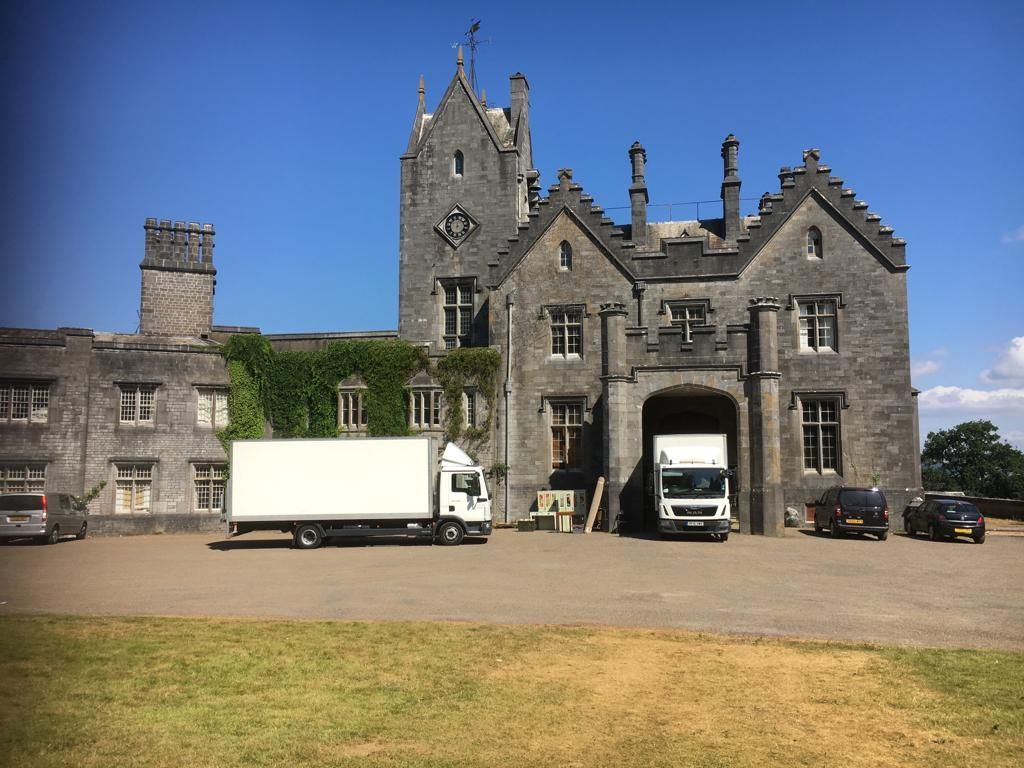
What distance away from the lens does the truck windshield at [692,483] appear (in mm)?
24922

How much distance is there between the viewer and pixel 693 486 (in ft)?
82.3

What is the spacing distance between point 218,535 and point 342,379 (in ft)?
25.5

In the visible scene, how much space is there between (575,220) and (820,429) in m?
12.8

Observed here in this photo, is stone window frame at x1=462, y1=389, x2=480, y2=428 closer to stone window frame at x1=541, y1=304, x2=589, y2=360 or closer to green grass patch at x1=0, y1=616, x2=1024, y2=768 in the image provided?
stone window frame at x1=541, y1=304, x2=589, y2=360

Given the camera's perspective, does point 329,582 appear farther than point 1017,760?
Yes

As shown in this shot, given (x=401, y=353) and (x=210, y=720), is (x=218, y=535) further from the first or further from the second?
(x=210, y=720)

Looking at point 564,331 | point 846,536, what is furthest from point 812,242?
point 846,536

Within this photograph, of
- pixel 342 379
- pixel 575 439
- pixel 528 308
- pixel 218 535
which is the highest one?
pixel 528 308

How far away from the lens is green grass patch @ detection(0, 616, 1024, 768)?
272 inches

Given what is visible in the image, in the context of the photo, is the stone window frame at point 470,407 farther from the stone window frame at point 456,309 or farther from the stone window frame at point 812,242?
the stone window frame at point 812,242

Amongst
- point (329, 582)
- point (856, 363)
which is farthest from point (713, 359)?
point (329, 582)

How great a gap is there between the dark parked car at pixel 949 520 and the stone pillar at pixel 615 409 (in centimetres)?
972

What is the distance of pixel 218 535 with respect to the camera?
30469 mm

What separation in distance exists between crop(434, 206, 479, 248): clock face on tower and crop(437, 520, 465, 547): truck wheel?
16755 millimetres
